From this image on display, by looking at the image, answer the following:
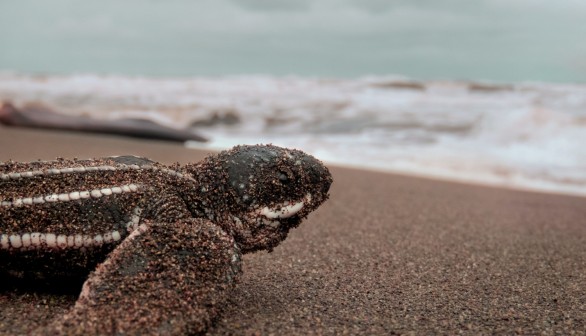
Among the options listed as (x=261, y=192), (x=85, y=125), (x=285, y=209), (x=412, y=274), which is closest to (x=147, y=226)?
(x=261, y=192)

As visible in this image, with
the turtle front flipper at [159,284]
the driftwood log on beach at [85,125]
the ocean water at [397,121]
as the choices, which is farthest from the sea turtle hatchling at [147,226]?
the driftwood log on beach at [85,125]

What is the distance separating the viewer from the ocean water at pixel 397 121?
9.67 metres

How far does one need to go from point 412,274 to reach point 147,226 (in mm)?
1787

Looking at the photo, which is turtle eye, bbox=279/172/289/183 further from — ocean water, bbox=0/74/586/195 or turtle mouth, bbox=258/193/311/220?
ocean water, bbox=0/74/586/195

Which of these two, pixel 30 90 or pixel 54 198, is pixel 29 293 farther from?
pixel 30 90

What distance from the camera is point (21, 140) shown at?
8.83 meters

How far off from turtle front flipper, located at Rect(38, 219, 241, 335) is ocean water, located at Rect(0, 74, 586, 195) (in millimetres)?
6623

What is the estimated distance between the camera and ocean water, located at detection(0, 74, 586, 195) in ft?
31.7

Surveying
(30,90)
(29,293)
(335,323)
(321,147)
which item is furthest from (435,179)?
(30,90)

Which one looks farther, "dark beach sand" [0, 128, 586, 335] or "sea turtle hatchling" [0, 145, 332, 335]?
"dark beach sand" [0, 128, 586, 335]

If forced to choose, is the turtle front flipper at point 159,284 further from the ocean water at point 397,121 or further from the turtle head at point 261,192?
the ocean water at point 397,121

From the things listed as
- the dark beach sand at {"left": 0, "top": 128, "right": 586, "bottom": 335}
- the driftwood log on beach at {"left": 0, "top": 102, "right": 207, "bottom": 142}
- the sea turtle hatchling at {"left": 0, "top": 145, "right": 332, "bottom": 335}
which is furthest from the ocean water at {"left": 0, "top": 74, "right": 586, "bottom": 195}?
the sea turtle hatchling at {"left": 0, "top": 145, "right": 332, "bottom": 335}

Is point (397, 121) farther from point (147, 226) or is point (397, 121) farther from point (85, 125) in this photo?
point (147, 226)

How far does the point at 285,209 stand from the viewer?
9.39 feet
